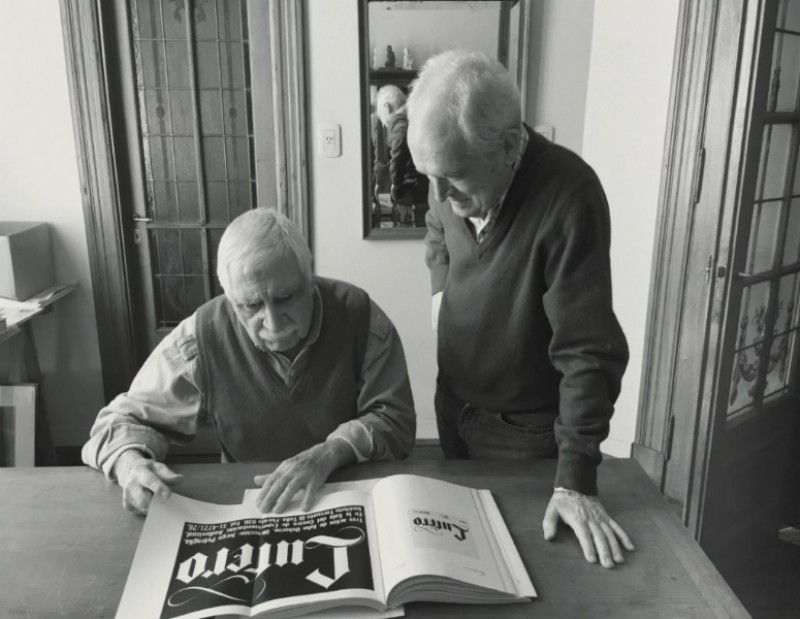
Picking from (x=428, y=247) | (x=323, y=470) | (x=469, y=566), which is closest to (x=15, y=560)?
(x=323, y=470)

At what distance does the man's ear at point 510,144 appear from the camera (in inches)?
43.9

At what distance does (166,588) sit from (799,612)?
6.56 feet

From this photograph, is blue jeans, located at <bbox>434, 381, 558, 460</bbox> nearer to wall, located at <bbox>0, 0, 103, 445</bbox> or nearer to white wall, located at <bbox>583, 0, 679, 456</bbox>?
white wall, located at <bbox>583, 0, 679, 456</bbox>

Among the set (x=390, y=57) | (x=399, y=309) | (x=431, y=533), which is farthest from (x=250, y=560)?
(x=390, y=57)

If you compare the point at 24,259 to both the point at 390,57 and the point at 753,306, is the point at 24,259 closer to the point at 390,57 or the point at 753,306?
the point at 390,57

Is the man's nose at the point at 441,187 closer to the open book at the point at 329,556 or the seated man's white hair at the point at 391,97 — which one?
the open book at the point at 329,556

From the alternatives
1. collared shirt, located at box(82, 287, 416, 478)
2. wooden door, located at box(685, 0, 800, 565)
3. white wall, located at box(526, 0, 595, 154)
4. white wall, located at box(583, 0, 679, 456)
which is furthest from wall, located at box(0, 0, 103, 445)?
wooden door, located at box(685, 0, 800, 565)

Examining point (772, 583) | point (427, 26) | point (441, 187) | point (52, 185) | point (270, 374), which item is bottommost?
point (772, 583)

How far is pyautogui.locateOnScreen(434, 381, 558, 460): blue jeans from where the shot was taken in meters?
1.37

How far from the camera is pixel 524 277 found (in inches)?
47.6

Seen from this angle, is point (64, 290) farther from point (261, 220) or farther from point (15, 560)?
point (15, 560)

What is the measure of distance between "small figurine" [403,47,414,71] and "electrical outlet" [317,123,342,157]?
329 mm

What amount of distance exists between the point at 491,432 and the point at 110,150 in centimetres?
186

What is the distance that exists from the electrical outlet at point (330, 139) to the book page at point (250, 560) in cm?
171
